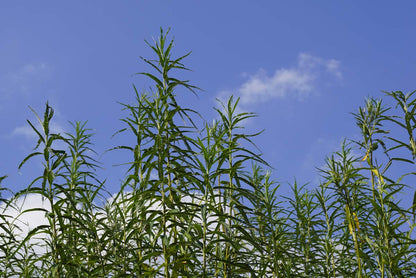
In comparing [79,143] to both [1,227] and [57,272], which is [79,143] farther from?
[57,272]

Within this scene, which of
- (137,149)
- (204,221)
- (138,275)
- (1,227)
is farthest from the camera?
(1,227)

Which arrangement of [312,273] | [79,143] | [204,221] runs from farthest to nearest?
[312,273] < [79,143] < [204,221]

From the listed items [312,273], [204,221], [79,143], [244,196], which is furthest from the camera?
[312,273]

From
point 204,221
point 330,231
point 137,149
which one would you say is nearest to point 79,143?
point 137,149

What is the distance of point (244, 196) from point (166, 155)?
685 mm

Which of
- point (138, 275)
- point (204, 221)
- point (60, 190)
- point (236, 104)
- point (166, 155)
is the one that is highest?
point (236, 104)

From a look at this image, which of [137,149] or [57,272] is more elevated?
[137,149]

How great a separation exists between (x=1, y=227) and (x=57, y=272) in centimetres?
111

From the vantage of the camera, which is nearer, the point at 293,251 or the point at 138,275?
the point at 138,275

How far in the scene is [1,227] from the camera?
4105 millimetres

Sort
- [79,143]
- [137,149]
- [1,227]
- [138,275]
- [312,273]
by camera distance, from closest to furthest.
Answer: [138,275] → [137,149] → [1,227] → [79,143] → [312,273]

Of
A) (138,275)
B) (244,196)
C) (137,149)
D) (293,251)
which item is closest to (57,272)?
(138,275)

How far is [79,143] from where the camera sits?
450cm

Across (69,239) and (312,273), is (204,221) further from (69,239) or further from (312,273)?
(312,273)
